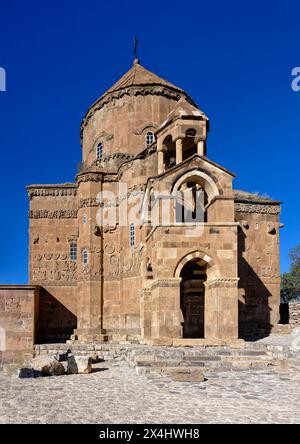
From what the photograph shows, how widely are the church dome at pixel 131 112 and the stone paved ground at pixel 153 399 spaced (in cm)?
1595

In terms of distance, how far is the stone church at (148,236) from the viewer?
18203 mm

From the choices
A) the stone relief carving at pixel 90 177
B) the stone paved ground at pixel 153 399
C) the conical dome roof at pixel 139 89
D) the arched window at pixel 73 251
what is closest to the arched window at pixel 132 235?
the stone relief carving at pixel 90 177

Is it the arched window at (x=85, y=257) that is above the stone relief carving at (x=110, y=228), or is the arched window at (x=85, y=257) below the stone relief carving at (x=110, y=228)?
below

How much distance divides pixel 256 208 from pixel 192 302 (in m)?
7.26

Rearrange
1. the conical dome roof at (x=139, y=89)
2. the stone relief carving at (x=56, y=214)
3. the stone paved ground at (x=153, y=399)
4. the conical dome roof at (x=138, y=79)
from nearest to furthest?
1. the stone paved ground at (x=153, y=399)
2. the stone relief carving at (x=56, y=214)
3. the conical dome roof at (x=139, y=89)
4. the conical dome roof at (x=138, y=79)

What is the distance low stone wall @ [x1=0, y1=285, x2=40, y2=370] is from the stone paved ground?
8.47m

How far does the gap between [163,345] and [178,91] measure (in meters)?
16.0

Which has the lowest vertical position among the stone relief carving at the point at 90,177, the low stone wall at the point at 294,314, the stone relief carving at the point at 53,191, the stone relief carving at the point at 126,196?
the low stone wall at the point at 294,314

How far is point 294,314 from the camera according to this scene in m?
25.6

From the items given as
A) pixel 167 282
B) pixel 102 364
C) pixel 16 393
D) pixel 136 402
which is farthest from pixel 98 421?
pixel 167 282

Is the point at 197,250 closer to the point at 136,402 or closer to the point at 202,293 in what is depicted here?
the point at 202,293

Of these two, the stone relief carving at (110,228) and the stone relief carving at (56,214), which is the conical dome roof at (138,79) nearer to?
the stone relief carving at (56,214)

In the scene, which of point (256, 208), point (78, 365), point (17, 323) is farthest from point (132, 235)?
point (78, 365)

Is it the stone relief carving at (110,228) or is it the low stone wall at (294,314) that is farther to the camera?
the low stone wall at (294,314)
